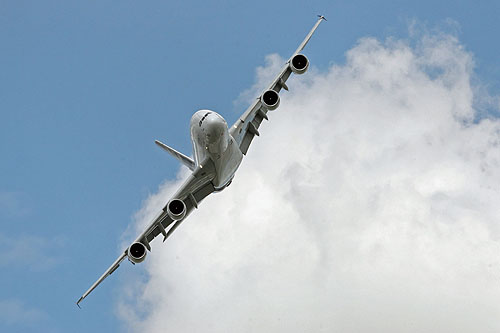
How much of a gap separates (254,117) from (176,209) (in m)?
8.41

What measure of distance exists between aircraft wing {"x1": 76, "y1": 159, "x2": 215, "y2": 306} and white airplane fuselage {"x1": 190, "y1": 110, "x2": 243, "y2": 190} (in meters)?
0.48

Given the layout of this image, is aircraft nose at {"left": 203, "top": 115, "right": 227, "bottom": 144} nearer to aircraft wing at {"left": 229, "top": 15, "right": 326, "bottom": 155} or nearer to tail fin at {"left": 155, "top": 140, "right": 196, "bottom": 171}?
aircraft wing at {"left": 229, "top": 15, "right": 326, "bottom": 155}

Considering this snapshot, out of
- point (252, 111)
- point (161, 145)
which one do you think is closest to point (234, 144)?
point (252, 111)

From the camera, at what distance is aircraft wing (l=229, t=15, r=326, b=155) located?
161 ft

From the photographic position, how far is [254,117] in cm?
5028

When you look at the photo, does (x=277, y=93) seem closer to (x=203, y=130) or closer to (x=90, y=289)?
(x=203, y=130)

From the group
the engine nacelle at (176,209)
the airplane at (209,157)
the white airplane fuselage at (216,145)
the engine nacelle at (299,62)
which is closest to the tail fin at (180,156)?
the airplane at (209,157)

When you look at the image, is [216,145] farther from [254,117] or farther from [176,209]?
[254,117]

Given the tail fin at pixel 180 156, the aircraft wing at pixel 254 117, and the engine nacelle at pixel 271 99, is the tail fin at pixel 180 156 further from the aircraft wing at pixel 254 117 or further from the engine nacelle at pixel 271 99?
the engine nacelle at pixel 271 99

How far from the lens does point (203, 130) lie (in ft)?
145

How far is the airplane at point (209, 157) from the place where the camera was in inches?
1789

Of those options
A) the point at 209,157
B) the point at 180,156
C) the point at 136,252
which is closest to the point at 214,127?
the point at 209,157

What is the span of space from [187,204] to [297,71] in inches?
415

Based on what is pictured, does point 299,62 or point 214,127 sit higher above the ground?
point 299,62
